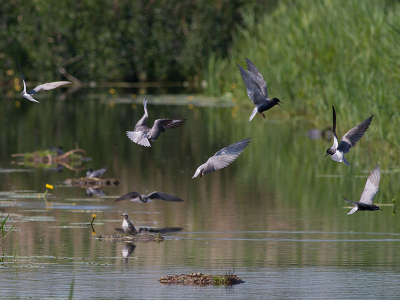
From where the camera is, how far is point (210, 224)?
12.3 m

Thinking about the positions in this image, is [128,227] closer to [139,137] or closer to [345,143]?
[139,137]

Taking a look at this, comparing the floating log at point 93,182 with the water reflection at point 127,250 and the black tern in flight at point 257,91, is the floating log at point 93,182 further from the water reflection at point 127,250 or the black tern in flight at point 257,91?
the black tern in flight at point 257,91

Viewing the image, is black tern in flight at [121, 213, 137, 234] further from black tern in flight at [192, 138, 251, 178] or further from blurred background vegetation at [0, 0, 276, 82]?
blurred background vegetation at [0, 0, 276, 82]

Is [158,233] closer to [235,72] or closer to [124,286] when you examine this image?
[124,286]

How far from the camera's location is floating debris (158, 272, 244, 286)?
29.9ft

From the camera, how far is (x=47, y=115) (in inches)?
1219

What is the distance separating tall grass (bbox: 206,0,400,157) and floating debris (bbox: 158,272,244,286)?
8456mm

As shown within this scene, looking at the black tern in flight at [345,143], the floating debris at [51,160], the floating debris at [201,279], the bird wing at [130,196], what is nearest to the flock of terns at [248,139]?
the black tern in flight at [345,143]

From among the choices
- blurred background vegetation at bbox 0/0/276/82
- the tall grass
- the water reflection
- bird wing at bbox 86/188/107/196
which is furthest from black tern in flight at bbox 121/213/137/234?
blurred background vegetation at bbox 0/0/276/82

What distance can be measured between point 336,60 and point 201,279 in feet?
48.7

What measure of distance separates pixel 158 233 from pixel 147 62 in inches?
1543

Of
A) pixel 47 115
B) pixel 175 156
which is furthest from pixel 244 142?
pixel 47 115

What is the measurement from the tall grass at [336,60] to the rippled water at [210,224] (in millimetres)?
964

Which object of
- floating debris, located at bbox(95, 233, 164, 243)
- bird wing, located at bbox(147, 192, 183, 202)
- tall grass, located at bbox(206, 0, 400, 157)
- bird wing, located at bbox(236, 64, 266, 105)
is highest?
tall grass, located at bbox(206, 0, 400, 157)
